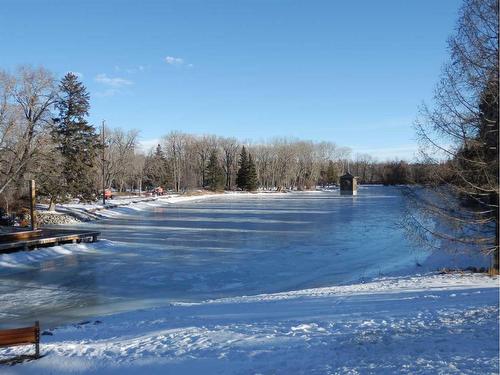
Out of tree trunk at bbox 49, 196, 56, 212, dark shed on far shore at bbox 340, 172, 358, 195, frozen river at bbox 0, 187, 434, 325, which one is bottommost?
frozen river at bbox 0, 187, 434, 325

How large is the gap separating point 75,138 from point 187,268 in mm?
26223

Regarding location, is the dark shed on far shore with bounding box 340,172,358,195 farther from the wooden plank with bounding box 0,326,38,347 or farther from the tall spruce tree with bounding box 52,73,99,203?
the wooden plank with bounding box 0,326,38,347

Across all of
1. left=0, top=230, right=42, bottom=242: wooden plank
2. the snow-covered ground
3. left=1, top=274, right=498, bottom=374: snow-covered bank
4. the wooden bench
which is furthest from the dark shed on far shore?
the wooden bench

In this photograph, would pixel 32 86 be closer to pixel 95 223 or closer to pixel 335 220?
pixel 95 223

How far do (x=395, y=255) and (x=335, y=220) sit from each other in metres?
15.0

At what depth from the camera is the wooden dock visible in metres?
20.3

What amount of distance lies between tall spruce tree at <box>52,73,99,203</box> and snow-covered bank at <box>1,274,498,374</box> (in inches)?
1206

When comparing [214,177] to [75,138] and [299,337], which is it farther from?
[299,337]

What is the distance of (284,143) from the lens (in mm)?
124375

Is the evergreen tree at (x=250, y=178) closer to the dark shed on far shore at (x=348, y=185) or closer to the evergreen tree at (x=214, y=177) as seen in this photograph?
the evergreen tree at (x=214, y=177)

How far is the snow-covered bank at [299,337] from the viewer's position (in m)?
5.83

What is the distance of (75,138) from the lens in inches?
1518

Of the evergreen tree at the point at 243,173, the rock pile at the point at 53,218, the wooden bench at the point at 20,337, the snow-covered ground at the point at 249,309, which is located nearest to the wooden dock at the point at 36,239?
the snow-covered ground at the point at 249,309

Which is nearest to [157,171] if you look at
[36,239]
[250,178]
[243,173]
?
[243,173]
